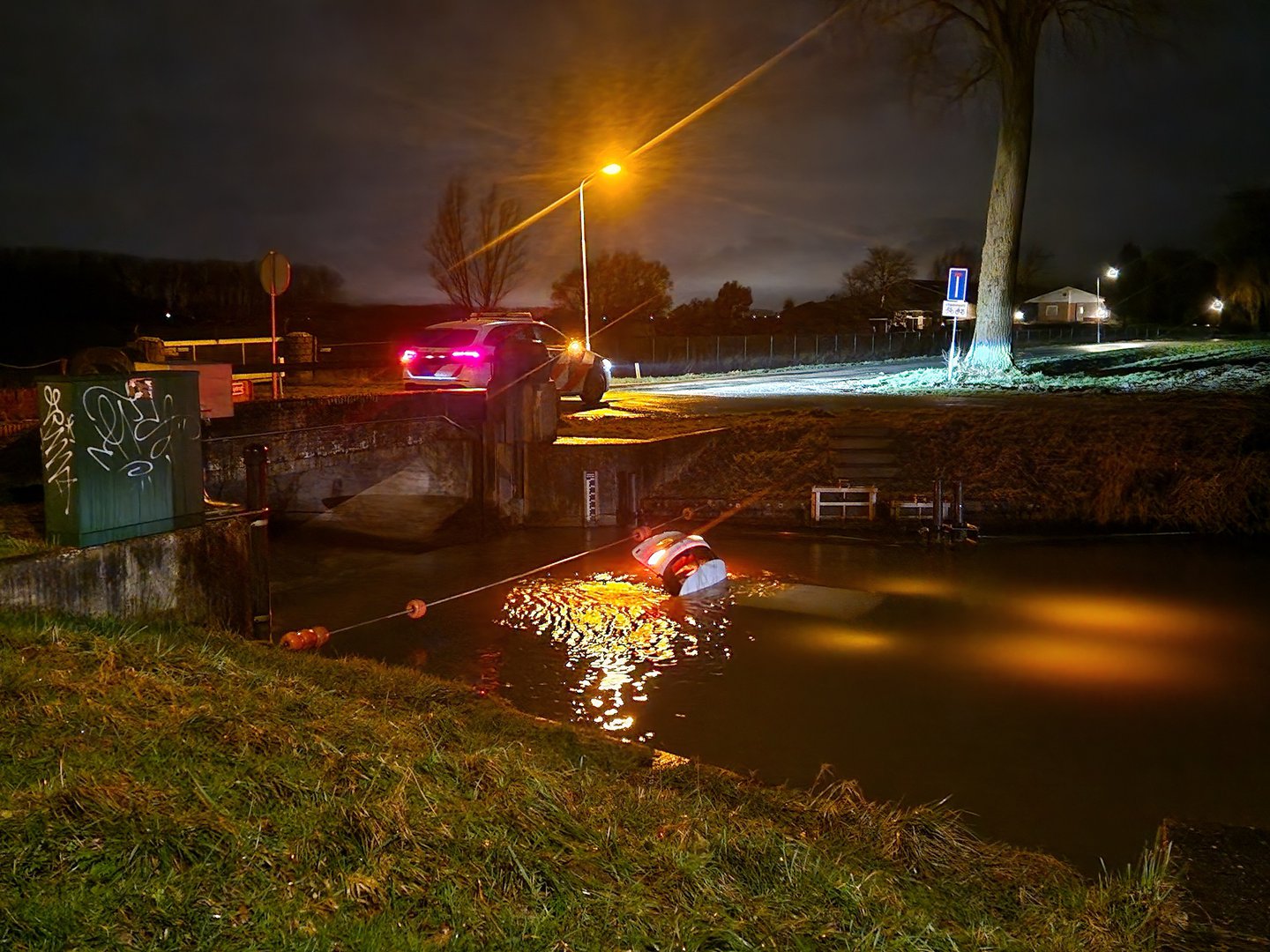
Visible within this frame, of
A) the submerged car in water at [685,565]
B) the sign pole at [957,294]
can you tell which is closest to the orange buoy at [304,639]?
the submerged car in water at [685,565]

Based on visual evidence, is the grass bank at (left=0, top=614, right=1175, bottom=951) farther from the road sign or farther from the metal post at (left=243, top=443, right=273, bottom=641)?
the road sign

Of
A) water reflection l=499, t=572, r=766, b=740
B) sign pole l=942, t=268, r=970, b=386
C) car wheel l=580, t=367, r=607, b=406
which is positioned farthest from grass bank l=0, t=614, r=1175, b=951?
sign pole l=942, t=268, r=970, b=386

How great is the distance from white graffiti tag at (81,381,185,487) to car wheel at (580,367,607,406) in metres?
14.7

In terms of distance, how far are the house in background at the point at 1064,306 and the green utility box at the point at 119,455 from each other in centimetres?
11044

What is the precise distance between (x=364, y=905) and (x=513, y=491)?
1528 centimetres

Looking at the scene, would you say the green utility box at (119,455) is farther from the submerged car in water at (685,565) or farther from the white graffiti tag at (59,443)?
the submerged car in water at (685,565)

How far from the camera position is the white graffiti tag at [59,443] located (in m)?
8.80

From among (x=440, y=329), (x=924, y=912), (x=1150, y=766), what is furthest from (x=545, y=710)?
(x=440, y=329)

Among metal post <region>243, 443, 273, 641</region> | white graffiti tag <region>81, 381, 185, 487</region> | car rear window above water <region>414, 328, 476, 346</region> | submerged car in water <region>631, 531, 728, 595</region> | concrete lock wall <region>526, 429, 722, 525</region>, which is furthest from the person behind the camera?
car rear window above water <region>414, 328, 476, 346</region>

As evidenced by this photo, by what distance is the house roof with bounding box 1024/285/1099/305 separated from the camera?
365ft

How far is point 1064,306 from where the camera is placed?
372 feet

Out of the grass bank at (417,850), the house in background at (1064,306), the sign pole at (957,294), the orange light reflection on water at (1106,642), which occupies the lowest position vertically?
the orange light reflection on water at (1106,642)

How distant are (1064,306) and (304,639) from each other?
114760 millimetres

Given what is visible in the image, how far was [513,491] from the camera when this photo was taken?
62.5ft
